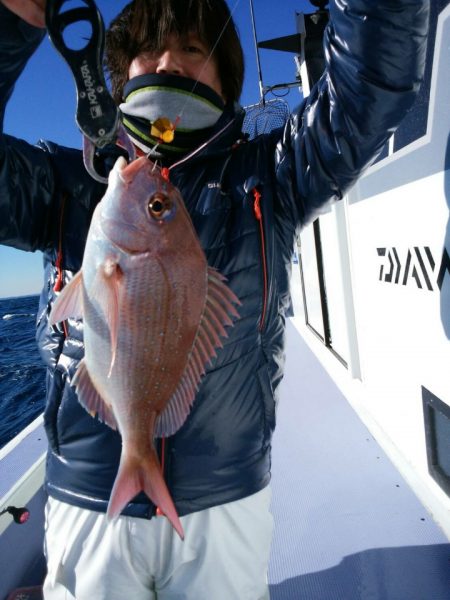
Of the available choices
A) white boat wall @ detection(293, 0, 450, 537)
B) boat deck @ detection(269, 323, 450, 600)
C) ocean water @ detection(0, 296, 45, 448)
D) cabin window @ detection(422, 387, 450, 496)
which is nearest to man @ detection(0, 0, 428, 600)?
white boat wall @ detection(293, 0, 450, 537)

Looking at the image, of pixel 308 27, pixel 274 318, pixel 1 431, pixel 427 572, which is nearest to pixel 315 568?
pixel 427 572

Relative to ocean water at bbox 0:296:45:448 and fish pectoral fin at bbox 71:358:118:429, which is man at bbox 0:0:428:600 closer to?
fish pectoral fin at bbox 71:358:118:429

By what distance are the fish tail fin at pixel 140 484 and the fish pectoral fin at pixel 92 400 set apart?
120 mm

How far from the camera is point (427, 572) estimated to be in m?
1.82

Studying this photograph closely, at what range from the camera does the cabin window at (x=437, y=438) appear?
1.86 metres

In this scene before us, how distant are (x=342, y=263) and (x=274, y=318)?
188cm

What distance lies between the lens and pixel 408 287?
6.69 feet

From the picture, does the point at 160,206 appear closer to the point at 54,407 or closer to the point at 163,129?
the point at 163,129

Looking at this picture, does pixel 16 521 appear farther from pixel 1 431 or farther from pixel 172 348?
pixel 1 431

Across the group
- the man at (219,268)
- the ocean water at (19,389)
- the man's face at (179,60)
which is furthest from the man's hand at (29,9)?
the ocean water at (19,389)

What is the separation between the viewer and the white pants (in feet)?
4.17

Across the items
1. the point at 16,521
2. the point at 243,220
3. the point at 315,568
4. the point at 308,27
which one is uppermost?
the point at 308,27

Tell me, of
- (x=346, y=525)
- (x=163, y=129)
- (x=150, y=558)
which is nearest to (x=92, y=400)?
(x=150, y=558)

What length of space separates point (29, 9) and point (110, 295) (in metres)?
0.80
